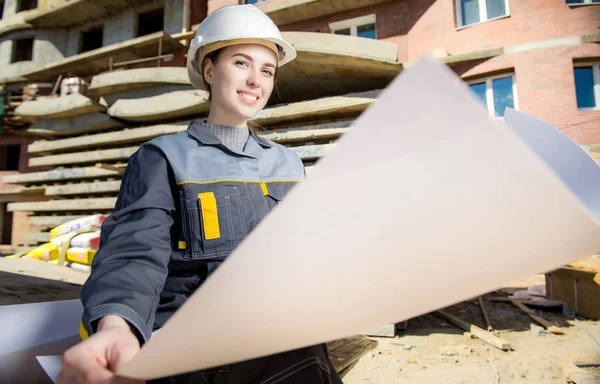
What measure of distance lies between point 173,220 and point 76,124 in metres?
9.89

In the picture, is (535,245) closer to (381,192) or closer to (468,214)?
(468,214)

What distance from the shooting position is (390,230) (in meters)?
0.42

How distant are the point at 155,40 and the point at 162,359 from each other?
11403 millimetres

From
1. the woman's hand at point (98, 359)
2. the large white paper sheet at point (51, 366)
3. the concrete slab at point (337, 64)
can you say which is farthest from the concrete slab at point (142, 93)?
the woman's hand at point (98, 359)

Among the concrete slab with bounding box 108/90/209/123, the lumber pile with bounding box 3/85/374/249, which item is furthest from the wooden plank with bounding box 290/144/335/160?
the concrete slab with bounding box 108/90/209/123

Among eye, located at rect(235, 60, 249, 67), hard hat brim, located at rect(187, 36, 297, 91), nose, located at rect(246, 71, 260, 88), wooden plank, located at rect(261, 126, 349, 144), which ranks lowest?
nose, located at rect(246, 71, 260, 88)

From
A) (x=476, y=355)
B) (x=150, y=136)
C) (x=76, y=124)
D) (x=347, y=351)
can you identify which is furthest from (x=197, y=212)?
(x=76, y=124)

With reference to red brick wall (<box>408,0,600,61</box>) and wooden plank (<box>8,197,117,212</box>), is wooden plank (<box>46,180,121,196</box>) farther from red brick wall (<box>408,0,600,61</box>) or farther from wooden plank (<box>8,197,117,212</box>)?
red brick wall (<box>408,0,600,61</box>)

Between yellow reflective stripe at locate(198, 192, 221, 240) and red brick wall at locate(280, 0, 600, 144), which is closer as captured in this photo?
yellow reflective stripe at locate(198, 192, 221, 240)

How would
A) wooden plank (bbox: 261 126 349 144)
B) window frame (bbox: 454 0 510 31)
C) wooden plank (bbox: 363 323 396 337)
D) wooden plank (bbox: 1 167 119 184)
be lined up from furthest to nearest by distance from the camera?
1. wooden plank (bbox: 1 167 119 184)
2. window frame (bbox: 454 0 510 31)
3. wooden plank (bbox: 261 126 349 144)
4. wooden plank (bbox: 363 323 396 337)

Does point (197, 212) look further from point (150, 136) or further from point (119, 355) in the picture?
point (150, 136)

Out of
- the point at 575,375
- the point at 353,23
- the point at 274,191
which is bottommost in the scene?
the point at 575,375

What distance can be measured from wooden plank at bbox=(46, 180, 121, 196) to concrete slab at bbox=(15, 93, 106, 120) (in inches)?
76.7

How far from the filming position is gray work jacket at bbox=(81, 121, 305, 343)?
2.62 feet
